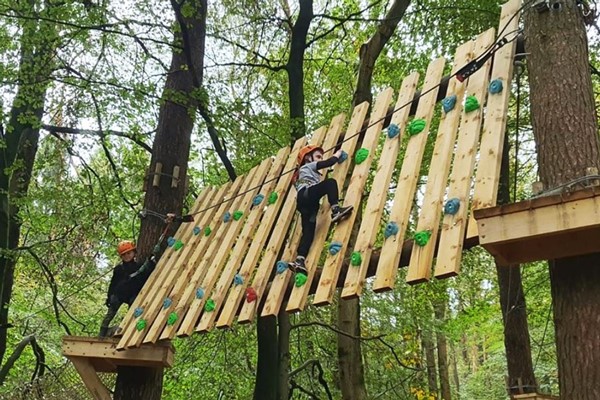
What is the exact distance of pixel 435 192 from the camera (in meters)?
3.04

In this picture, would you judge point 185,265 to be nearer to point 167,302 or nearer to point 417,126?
point 167,302

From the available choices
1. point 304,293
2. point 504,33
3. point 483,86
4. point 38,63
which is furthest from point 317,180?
point 38,63

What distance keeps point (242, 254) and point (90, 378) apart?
186cm

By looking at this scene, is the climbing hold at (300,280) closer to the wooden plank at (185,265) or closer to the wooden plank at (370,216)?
the wooden plank at (370,216)

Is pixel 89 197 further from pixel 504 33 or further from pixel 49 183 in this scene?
pixel 504 33

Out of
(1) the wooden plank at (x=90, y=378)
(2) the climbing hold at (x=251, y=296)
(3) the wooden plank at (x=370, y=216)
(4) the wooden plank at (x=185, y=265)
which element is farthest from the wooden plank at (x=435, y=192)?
(1) the wooden plank at (x=90, y=378)

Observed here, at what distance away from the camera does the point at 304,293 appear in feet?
11.2

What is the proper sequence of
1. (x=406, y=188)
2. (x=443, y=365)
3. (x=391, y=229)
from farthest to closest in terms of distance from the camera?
(x=443, y=365), (x=406, y=188), (x=391, y=229)

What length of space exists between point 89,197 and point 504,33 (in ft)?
21.0

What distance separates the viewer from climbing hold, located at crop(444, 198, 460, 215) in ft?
9.20

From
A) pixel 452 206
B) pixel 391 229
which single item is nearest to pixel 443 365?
pixel 391 229

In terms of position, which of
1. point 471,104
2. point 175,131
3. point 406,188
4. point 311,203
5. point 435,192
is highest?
point 175,131

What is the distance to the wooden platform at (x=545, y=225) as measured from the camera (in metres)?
2.29

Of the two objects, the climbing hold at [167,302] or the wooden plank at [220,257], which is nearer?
the wooden plank at [220,257]
